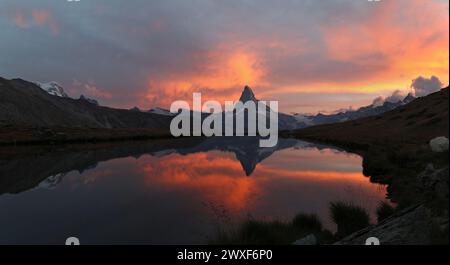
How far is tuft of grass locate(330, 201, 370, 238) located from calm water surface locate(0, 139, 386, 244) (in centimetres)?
125

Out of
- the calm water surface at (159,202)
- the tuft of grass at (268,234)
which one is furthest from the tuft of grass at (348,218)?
the calm water surface at (159,202)

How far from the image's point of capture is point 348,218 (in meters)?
16.1

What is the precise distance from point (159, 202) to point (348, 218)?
45.7ft

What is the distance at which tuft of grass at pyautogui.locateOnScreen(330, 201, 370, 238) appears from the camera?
50.4ft

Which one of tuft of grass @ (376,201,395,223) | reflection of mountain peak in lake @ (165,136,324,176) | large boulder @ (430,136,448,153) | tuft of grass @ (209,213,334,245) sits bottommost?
tuft of grass @ (209,213,334,245)

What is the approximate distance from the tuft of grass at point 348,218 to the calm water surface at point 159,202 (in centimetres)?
125

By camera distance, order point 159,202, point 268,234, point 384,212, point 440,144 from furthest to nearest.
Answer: point 159,202 → point 384,212 → point 268,234 → point 440,144

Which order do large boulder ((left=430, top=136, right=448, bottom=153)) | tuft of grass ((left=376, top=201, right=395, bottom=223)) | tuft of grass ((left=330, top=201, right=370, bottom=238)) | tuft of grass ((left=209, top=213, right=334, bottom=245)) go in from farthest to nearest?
1. tuft of grass ((left=376, top=201, right=395, bottom=223))
2. tuft of grass ((left=330, top=201, right=370, bottom=238))
3. large boulder ((left=430, top=136, right=448, bottom=153))
4. tuft of grass ((left=209, top=213, right=334, bottom=245))

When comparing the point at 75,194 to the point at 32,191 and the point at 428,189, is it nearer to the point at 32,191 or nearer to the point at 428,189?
the point at 32,191

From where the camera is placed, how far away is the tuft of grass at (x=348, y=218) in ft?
50.4

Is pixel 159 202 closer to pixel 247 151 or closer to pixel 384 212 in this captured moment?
pixel 384 212

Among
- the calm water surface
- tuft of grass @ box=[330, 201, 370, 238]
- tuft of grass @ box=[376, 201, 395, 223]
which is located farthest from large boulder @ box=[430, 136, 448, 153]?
the calm water surface

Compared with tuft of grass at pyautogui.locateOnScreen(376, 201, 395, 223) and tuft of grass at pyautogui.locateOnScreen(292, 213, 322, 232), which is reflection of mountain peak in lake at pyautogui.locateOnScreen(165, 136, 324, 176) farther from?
tuft of grass at pyautogui.locateOnScreen(292, 213, 322, 232)

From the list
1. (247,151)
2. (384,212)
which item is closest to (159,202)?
(384,212)
